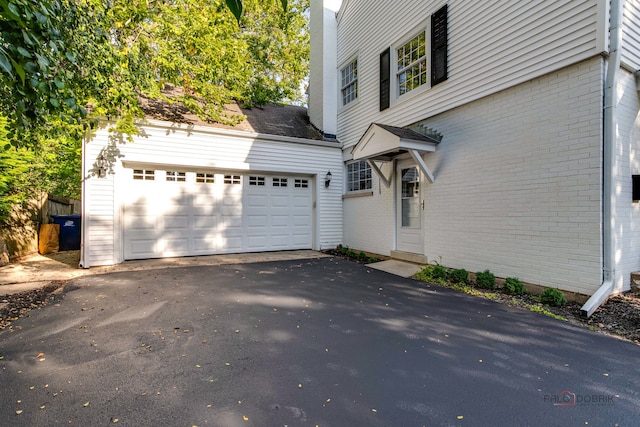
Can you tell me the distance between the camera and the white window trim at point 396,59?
6289 mm

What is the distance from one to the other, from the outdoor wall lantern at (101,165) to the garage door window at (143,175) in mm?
630

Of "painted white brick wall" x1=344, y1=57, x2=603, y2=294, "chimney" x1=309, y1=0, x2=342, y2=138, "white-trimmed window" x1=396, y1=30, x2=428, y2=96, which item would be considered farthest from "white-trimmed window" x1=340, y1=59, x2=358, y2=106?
"painted white brick wall" x1=344, y1=57, x2=603, y2=294

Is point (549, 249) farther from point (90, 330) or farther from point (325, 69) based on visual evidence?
point (325, 69)

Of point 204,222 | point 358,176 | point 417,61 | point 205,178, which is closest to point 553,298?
point 417,61

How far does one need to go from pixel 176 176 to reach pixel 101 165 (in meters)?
1.52

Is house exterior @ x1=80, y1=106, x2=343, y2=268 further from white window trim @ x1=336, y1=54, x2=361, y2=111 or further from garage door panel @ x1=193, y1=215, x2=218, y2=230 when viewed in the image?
white window trim @ x1=336, y1=54, x2=361, y2=111

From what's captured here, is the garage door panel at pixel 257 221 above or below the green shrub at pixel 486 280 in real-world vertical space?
above

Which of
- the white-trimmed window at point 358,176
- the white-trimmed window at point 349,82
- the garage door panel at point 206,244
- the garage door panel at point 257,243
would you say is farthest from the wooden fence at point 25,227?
the white-trimmed window at point 349,82

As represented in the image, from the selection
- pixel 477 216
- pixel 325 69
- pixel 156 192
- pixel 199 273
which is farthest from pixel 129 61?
pixel 477 216

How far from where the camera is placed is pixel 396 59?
7.26 meters

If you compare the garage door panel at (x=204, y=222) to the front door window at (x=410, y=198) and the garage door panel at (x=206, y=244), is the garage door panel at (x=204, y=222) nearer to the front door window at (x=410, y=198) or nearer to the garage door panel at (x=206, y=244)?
the garage door panel at (x=206, y=244)

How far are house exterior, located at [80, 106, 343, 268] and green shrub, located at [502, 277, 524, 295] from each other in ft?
17.0

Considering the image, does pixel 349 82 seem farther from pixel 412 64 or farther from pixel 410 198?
pixel 410 198

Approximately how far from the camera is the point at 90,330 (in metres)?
3.20
